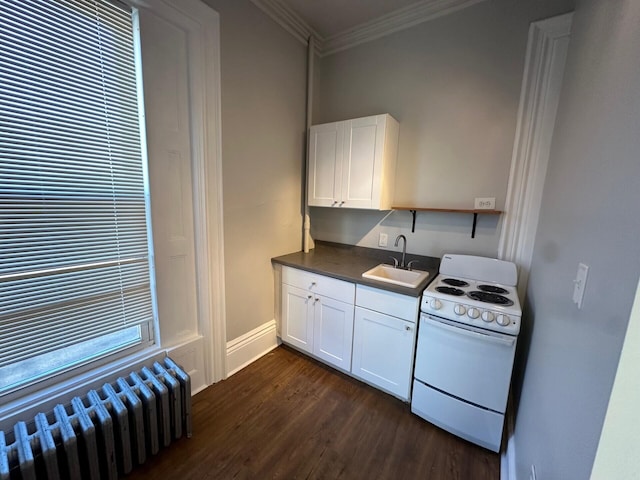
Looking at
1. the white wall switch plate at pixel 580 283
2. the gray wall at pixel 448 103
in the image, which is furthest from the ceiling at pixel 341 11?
the white wall switch plate at pixel 580 283

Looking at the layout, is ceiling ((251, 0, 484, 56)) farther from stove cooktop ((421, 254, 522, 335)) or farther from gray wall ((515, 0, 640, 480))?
stove cooktop ((421, 254, 522, 335))

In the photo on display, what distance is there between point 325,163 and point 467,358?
1740 mm

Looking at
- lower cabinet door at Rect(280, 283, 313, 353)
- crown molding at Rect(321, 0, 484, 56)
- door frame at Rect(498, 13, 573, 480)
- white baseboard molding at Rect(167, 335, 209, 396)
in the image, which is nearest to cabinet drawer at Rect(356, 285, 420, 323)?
lower cabinet door at Rect(280, 283, 313, 353)

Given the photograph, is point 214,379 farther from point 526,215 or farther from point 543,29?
point 543,29

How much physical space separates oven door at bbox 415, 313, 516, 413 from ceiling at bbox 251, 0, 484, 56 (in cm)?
219

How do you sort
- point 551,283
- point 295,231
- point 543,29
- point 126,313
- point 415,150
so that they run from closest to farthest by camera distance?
1. point 551,283
2. point 126,313
3. point 543,29
4. point 415,150
5. point 295,231

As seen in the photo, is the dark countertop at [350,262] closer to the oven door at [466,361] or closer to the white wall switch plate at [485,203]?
the oven door at [466,361]

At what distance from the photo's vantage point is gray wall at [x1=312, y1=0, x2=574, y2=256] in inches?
68.8

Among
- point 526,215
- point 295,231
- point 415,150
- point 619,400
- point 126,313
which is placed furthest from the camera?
point 295,231

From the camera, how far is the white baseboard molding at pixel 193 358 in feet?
5.53

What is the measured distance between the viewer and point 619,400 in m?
0.44

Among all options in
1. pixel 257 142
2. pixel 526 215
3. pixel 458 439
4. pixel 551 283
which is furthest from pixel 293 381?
pixel 526 215

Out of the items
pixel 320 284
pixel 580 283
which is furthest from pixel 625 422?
pixel 320 284

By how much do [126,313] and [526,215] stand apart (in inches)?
102
